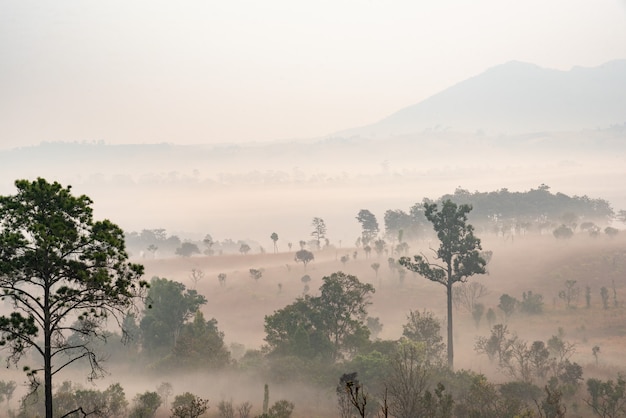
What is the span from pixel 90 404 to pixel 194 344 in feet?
59.3

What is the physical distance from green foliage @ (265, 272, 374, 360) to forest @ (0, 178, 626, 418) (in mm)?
174

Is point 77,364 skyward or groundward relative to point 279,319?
groundward

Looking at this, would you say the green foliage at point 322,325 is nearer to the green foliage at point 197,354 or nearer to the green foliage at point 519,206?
the green foliage at point 197,354

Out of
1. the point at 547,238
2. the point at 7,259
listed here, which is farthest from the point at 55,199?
the point at 547,238

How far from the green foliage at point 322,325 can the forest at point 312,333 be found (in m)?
0.17

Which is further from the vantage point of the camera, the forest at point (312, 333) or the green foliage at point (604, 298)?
the green foliage at point (604, 298)

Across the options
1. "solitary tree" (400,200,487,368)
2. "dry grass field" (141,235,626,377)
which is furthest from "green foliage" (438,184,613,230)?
"solitary tree" (400,200,487,368)

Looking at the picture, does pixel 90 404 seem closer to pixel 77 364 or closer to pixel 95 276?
pixel 95 276

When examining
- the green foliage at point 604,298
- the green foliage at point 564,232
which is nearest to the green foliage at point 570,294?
the green foliage at point 604,298

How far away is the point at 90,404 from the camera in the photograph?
4800cm

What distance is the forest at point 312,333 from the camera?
1121 inches

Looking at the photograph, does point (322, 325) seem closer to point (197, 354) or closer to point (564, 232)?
point (197, 354)

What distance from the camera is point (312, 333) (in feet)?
212

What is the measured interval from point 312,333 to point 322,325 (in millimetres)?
1542
